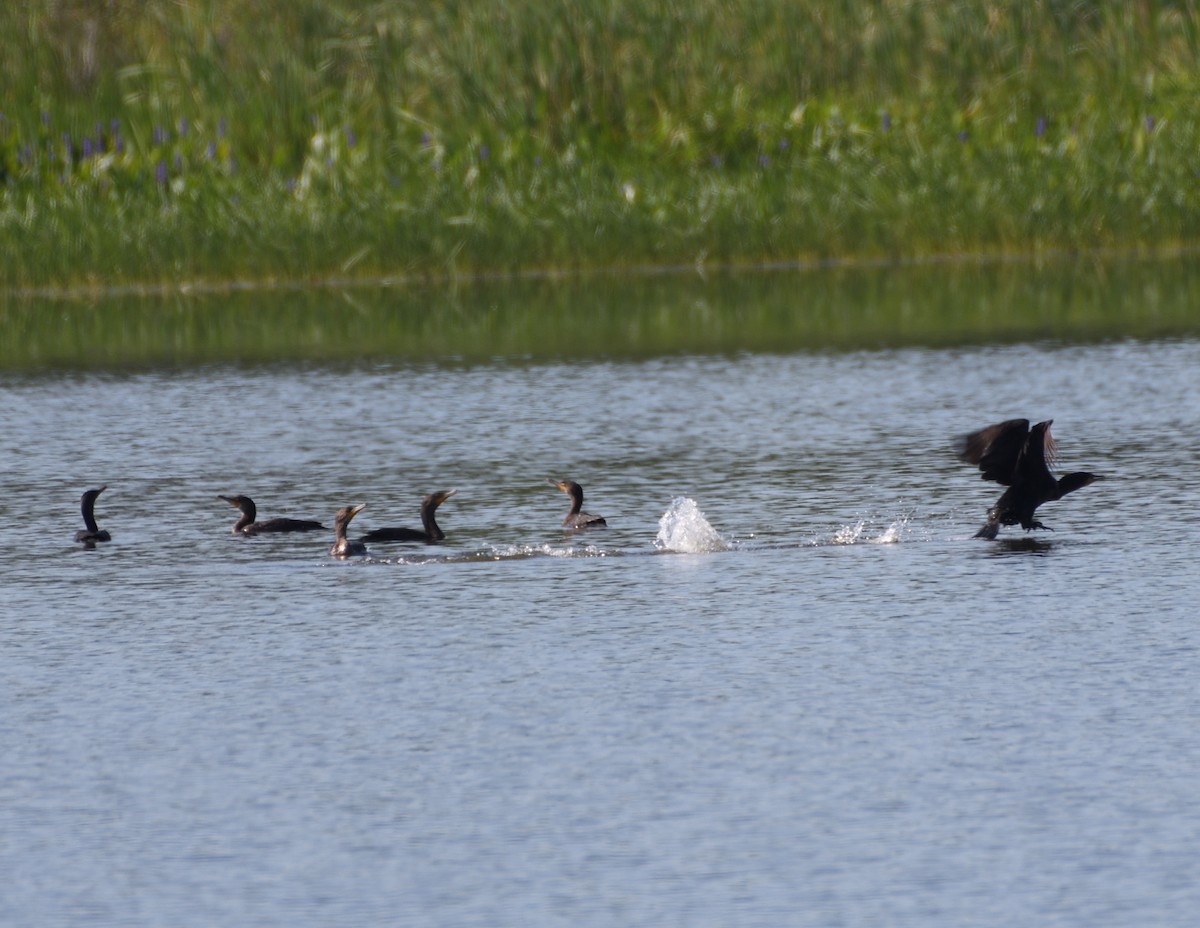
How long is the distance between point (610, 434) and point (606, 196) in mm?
10291

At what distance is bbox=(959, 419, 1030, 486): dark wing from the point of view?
10734 mm

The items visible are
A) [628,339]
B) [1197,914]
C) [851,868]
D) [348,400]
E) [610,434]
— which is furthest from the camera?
[628,339]

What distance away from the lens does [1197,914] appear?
5828mm

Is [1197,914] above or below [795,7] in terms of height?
below

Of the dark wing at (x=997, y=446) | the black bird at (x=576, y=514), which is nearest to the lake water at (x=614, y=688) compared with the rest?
the black bird at (x=576, y=514)

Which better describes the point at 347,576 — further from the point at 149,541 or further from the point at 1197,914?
the point at 1197,914

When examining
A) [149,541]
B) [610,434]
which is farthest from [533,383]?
[149,541]

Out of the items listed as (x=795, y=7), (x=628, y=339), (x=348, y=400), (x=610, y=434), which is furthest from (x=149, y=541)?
(x=795, y=7)

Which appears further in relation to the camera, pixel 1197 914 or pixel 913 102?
pixel 913 102

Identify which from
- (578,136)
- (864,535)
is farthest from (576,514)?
(578,136)

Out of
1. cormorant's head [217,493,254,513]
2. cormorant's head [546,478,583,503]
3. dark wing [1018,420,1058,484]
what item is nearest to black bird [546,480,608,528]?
cormorant's head [546,478,583,503]

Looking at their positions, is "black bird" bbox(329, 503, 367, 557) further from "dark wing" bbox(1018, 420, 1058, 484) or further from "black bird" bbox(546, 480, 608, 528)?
"dark wing" bbox(1018, 420, 1058, 484)

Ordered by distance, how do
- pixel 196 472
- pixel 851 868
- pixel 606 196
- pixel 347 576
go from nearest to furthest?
pixel 851 868, pixel 347 576, pixel 196 472, pixel 606 196

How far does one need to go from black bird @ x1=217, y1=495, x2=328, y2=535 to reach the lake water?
77 mm
